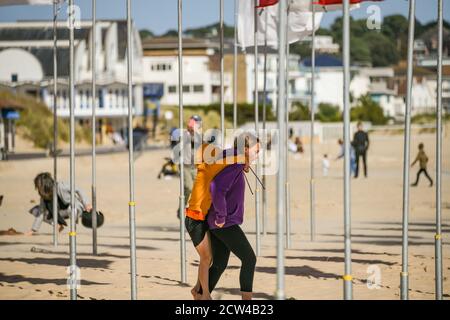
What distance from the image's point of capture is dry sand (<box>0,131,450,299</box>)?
11656mm

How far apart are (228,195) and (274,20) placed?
6.20m

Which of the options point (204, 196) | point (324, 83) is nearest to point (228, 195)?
point (204, 196)

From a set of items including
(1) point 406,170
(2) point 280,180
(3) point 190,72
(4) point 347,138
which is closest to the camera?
(2) point 280,180

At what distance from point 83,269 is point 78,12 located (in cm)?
335

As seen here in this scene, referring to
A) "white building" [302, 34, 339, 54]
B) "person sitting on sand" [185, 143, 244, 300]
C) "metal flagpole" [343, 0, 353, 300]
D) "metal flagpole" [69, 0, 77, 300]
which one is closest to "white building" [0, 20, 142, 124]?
"white building" [302, 34, 339, 54]

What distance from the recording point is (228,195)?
9766 millimetres

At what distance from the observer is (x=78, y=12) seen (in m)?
11.3

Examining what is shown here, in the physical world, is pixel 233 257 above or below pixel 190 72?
below

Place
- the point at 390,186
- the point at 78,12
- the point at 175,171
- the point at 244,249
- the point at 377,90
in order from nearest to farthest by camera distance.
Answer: the point at 244,249, the point at 78,12, the point at 390,186, the point at 175,171, the point at 377,90

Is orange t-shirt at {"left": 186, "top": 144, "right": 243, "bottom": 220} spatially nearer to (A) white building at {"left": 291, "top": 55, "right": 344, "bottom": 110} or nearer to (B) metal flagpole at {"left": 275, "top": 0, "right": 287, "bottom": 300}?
(B) metal flagpole at {"left": 275, "top": 0, "right": 287, "bottom": 300}

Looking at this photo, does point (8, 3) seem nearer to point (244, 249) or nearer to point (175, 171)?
point (244, 249)

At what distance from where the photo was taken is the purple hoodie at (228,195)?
31.8 feet

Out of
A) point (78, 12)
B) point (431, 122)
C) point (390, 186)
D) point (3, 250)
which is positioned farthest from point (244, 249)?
point (431, 122)

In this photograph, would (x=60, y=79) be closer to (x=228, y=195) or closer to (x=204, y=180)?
(x=204, y=180)
